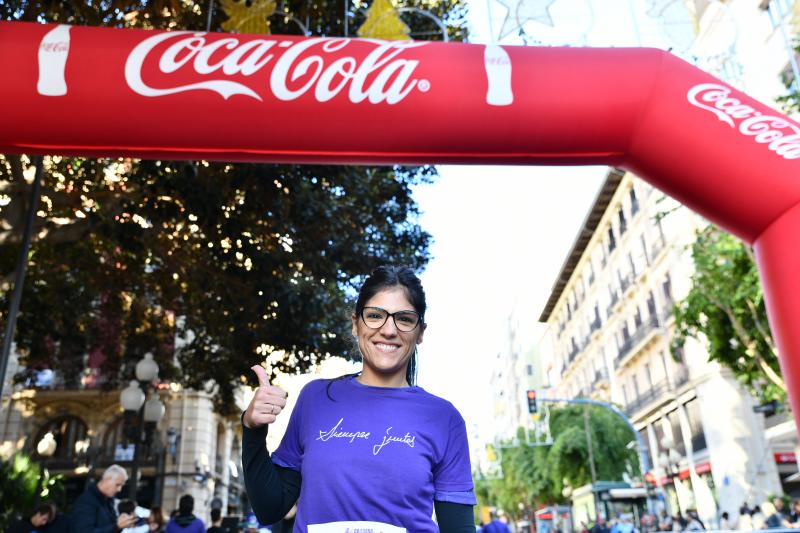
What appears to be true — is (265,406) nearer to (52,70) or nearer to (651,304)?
(52,70)

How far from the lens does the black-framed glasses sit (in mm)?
2041

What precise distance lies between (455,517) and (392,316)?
0.57 m

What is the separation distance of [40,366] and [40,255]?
2.68m

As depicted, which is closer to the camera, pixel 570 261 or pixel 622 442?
pixel 622 442

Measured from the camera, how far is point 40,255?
39.0 feet

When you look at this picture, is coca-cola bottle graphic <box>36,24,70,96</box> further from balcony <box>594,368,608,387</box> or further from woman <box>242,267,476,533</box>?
balcony <box>594,368,608,387</box>

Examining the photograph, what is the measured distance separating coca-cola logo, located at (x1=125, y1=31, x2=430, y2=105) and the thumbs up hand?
9.19 ft

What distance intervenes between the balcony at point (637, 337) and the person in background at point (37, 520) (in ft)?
98.9

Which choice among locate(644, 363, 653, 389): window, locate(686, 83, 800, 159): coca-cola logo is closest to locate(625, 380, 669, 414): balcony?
locate(644, 363, 653, 389): window

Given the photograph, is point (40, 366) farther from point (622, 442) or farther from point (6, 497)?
point (622, 442)

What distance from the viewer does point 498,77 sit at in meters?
4.45

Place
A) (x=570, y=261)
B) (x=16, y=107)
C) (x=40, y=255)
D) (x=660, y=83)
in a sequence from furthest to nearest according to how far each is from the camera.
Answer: (x=570, y=261)
(x=40, y=255)
(x=660, y=83)
(x=16, y=107)

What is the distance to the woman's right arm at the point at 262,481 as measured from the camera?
1.89 metres

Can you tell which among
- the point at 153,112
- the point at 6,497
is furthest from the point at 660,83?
the point at 6,497
